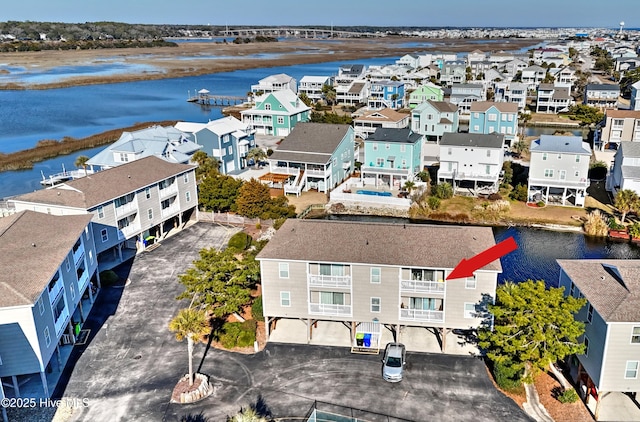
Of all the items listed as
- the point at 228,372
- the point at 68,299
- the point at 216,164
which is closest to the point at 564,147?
the point at 216,164

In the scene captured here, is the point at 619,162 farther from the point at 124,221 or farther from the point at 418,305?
the point at 124,221

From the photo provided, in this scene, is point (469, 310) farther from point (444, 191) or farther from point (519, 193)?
point (519, 193)

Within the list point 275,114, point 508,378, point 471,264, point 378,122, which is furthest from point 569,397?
point 275,114

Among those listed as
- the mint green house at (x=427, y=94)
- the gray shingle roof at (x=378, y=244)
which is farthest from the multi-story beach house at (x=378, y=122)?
the gray shingle roof at (x=378, y=244)

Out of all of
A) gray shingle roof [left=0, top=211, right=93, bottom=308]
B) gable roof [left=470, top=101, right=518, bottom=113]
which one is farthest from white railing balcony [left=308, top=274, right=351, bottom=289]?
gable roof [left=470, top=101, right=518, bottom=113]

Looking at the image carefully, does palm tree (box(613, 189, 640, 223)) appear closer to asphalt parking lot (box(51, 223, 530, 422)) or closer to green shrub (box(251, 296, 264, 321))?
asphalt parking lot (box(51, 223, 530, 422))
